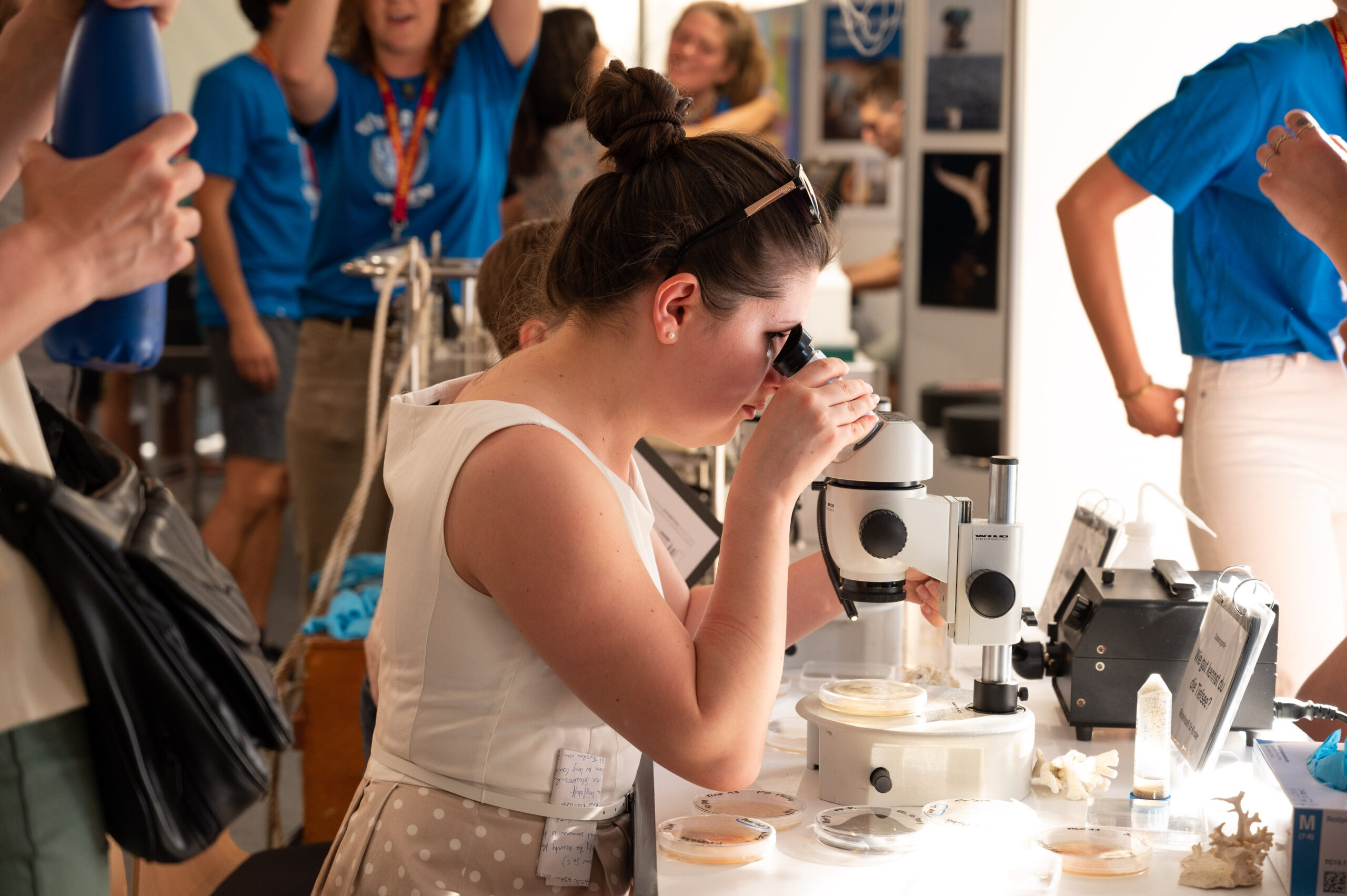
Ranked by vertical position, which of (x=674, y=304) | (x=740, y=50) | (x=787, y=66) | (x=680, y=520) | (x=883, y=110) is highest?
(x=787, y=66)

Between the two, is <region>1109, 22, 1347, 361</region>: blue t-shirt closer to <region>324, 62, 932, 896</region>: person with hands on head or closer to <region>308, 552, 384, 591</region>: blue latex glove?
<region>324, 62, 932, 896</region>: person with hands on head

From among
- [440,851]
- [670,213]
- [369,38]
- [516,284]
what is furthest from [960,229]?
[440,851]

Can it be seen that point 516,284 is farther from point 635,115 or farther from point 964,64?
point 964,64

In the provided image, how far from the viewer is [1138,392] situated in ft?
7.16

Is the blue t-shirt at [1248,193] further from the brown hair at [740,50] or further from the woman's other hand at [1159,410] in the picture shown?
the brown hair at [740,50]

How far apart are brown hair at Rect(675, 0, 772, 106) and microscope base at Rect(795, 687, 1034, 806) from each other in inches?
136

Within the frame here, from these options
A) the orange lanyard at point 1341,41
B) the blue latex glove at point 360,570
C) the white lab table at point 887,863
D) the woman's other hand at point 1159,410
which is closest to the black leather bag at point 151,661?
the white lab table at point 887,863

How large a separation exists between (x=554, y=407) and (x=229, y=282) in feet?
8.44

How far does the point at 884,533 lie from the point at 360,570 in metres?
1.68

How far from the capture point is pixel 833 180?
6191 mm

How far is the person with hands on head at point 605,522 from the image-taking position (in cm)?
100

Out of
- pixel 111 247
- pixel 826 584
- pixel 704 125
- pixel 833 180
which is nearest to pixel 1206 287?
pixel 826 584

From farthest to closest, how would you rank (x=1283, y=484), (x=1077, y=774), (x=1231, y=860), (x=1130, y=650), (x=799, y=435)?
(x=1283, y=484)
(x=1130, y=650)
(x=1077, y=774)
(x=799, y=435)
(x=1231, y=860)

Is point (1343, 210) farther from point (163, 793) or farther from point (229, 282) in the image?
point (229, 282)
